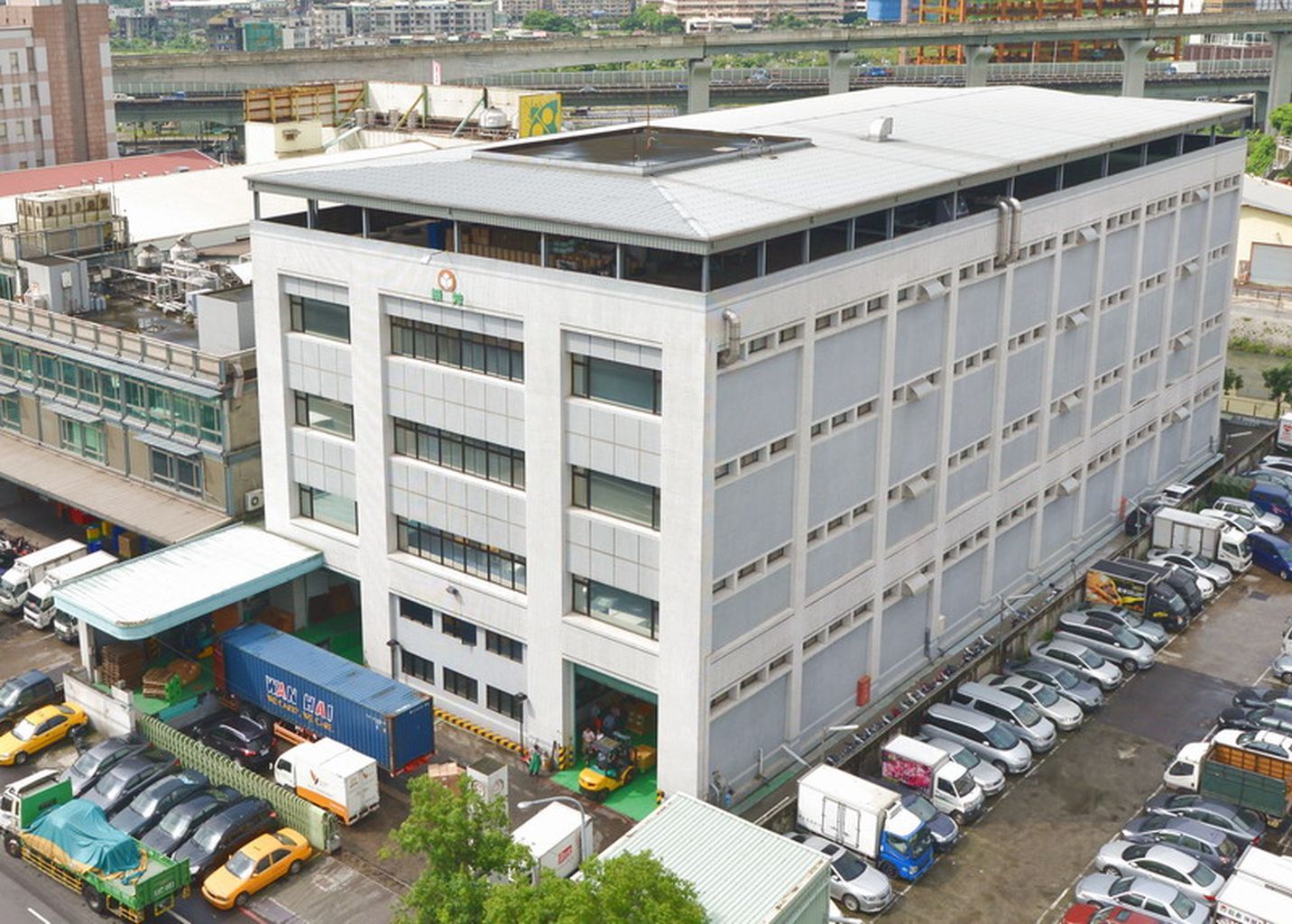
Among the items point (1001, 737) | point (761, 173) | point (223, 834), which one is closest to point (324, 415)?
point (223, 834)

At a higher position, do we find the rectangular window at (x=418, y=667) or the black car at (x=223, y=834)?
the rectangular window at (x=418, y=667)

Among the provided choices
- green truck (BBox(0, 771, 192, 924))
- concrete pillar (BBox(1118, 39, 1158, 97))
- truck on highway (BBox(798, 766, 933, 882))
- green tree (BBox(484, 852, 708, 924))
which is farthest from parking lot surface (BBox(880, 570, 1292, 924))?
concrete pillar (BBox(1118, 39, 1158, 97))

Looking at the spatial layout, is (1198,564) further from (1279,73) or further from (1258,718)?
(1279,73)

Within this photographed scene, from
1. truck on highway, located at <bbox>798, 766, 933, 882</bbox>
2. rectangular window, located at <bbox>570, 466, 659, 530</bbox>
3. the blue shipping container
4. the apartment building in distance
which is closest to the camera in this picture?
truck on highway, located at <bbox>798, 766, 933, 882</bbox>

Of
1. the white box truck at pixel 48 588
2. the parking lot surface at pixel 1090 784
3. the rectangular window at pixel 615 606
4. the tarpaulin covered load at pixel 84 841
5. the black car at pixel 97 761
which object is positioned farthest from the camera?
the white box truck at pixel 48 588

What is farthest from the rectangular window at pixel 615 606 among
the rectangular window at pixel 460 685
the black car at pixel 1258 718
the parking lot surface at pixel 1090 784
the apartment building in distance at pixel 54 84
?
the apartment building in distance at pixel 54 84

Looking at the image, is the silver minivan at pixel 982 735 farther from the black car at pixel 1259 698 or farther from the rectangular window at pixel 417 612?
the rectangular window at pixel 417 612

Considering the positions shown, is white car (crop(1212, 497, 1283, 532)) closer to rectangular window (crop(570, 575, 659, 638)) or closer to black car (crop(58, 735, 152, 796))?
rectangular window (crop(570, 575, 659, 638))

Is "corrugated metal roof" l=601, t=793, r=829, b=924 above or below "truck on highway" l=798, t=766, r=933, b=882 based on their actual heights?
above
